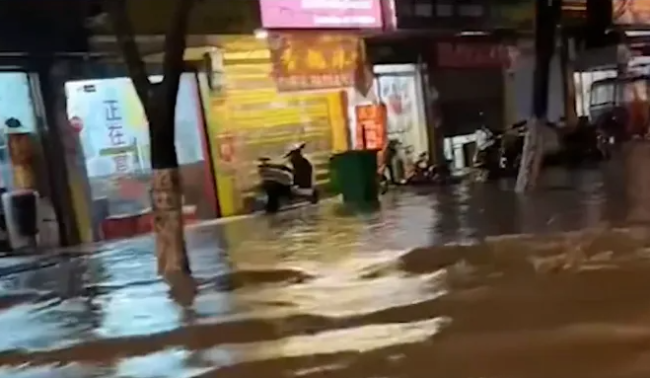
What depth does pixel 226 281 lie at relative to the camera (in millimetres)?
7605

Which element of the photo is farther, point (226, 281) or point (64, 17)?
point (64, 17)

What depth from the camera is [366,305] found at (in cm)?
620

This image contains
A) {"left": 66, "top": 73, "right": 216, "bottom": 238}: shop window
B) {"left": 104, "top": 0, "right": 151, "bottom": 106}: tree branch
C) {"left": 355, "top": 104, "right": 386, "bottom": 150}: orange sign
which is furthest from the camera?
{"left": 355, "top": 104, "right": 386, "bottom": 150}: orange sign

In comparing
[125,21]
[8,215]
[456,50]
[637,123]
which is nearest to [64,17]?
[8,215]

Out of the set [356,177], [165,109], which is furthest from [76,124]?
[165,109]

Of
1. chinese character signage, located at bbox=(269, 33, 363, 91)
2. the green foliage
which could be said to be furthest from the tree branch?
chinese character signage, located at bbox=(269, 33, 363, 91)

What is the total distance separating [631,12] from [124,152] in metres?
11.2

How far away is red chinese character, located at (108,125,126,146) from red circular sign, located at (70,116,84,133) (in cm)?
42

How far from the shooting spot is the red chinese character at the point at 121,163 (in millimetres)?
12117

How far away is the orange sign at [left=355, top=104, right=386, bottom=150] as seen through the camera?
49.4ft

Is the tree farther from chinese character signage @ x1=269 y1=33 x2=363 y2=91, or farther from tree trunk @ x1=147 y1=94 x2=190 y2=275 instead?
chinese character signage @ x1=269 y1=33 x2=363 y2=91

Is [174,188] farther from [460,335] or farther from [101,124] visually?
[101,124]

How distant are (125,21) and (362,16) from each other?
24.1 feet

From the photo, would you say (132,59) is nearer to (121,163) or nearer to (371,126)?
(121,163)
